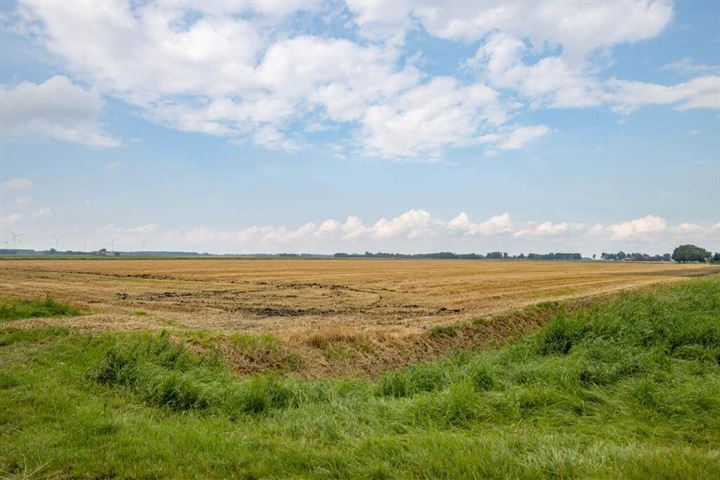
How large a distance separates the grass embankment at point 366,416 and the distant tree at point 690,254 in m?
208

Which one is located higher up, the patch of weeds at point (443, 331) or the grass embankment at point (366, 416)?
the grass embankment at point (366, 416)

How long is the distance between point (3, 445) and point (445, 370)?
7.86 m

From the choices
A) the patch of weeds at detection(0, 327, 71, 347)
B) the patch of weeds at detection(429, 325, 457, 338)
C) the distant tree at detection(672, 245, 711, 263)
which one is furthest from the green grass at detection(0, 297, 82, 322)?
the distant tree at detection(672, 245, 711, 263)

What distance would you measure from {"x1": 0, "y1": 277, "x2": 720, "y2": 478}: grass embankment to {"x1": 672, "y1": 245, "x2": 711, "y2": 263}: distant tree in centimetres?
20754

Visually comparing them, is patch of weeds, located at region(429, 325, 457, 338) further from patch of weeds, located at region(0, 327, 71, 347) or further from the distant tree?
the distant tree

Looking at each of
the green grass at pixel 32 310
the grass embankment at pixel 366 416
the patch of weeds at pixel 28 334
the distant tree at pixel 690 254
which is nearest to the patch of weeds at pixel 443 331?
the grass embankment at pixel 366 416

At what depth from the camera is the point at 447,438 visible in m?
6.13

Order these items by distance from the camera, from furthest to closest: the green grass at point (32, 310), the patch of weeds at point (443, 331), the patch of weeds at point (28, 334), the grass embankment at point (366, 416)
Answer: the patch of weeds at point (443, 331)
the green grass at point (32, 310)
the patch of weeds at point (28, 334)
the grass embankment at point (366, 416)

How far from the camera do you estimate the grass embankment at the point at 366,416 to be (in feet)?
18.0

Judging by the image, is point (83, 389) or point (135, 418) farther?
point (83, 389)

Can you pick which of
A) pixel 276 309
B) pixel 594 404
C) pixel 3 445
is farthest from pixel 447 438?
pixel 276 309

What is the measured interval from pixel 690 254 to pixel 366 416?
218 meters

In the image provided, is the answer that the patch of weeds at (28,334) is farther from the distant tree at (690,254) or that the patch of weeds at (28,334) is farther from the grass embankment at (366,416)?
the distant tree at (690,254)

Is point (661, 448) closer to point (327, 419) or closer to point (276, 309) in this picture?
point (327, 419)
